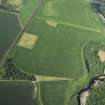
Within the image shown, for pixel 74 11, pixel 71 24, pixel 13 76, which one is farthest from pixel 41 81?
pixel 74 11

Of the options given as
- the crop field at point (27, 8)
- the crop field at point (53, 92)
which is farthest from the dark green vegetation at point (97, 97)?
the crop field at point (27, 8)

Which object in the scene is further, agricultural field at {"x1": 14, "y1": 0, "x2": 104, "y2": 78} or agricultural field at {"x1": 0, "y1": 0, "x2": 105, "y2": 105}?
agricultural field at {"x1": 14, "y1": 0, "x2": 104, "y2": 78}

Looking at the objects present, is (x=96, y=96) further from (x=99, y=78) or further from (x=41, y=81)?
(x=41, y=81)

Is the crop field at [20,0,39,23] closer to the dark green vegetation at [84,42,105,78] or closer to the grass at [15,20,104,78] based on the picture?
the grass at [15,20,104,78]

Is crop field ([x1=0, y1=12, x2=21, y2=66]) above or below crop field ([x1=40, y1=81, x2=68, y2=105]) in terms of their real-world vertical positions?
below

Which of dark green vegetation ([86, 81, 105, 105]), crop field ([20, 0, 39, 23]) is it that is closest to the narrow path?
dark green vegetation ([86, 81, 105, 105])

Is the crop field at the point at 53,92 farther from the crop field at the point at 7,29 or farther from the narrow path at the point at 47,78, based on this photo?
the crop field at the point at 7,29

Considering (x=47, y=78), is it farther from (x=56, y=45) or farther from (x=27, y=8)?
(x=27, y=8)
